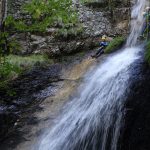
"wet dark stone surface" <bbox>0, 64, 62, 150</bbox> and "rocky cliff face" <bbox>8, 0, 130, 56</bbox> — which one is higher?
"rocky cliff face" <bbox>8, 0, 130, 56</bbox>

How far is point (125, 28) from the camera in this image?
640 inches

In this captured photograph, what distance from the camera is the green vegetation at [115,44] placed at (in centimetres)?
1399

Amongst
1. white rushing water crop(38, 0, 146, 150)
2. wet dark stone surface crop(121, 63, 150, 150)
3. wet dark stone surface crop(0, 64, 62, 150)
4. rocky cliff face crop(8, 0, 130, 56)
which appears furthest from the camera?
rocky cliff face crop(8, 0, 130, 56)

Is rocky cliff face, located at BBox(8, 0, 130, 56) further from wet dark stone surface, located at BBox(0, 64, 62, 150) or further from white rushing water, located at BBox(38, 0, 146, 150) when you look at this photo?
white rushing water, located at BBox(38, 0, 146, 150)

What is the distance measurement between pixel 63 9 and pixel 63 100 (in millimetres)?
3528

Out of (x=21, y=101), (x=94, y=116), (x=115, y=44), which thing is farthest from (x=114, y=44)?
(x=94, y=116)

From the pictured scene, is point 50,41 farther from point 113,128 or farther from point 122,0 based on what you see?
point 113,128

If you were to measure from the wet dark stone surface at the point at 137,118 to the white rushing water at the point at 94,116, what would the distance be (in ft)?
0.67

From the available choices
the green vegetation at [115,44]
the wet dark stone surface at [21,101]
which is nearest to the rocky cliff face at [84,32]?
the green vegetation at [115,44]

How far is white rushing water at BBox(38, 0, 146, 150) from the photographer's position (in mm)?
6926

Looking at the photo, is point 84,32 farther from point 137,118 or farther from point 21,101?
point 137,118

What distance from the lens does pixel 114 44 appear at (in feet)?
46.8

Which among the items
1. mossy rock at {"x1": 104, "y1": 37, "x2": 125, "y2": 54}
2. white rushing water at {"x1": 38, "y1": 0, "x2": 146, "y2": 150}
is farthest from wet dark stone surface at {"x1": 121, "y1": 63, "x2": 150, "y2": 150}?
mossy rock at {"x1": 104, "y1": 37, "x2": 125, "y2": 54}

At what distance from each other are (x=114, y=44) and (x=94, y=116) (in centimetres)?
708
